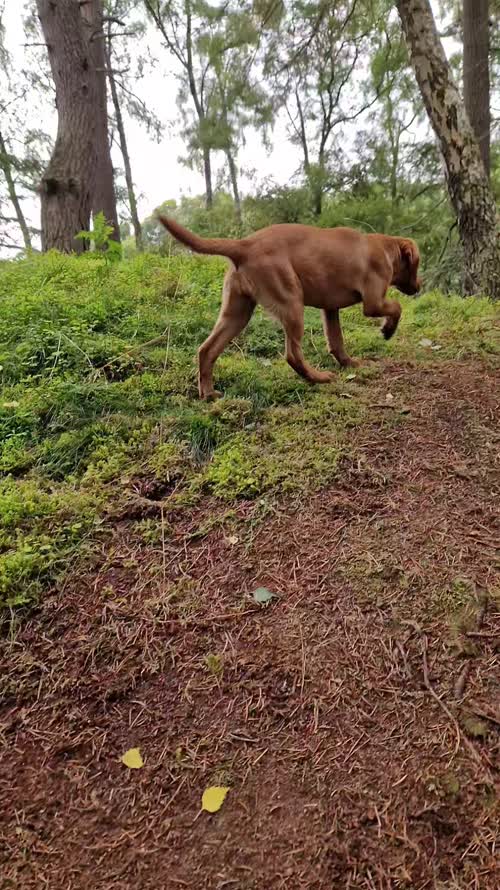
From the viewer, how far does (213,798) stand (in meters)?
1.54

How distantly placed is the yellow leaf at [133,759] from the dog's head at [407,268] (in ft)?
12.7

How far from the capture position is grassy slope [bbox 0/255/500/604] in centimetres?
265

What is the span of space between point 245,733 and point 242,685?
0.56ft

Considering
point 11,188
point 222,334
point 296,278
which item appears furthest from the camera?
point 11,188

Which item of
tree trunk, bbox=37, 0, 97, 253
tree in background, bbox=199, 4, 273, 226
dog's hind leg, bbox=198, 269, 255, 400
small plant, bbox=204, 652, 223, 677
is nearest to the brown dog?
dog's hind leg, bbox=198, 269, 255, 400

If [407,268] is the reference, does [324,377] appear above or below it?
below

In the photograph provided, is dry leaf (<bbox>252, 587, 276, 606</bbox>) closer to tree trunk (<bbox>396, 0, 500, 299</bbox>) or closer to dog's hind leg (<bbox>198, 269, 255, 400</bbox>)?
dog's hind leg (<bbox>198, 269, 255, 400</bbox>)

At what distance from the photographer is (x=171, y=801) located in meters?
1.55

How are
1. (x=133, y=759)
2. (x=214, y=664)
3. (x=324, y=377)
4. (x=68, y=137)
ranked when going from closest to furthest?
(x=133, y=759) → (x=214, y=664) → (x=324, y=377) → (x=68, y=137)

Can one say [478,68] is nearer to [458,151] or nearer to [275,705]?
[458,151]

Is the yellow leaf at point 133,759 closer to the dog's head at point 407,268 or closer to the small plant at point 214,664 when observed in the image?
the small plant at point 214,664

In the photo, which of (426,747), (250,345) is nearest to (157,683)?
(426,747)

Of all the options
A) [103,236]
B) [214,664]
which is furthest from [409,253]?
[214,664]

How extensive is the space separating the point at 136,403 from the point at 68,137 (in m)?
5.12
